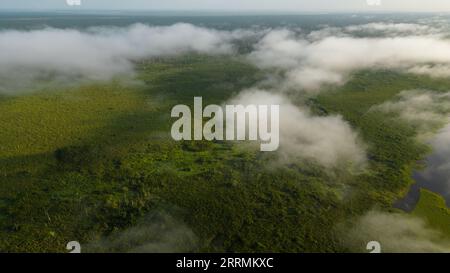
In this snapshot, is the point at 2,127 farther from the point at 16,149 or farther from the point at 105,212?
the point at 105,212

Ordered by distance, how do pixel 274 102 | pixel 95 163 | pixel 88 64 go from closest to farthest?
pixel 95 163 < pixel 274 102 < pixel 88 64

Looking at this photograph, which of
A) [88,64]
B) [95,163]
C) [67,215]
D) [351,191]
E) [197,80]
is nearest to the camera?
[67,215]

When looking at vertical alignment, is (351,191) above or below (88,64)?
below

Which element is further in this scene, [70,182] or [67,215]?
[70,182]

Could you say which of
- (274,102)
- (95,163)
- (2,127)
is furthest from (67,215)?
(274,102)

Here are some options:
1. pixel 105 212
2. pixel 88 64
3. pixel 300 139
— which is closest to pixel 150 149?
pixel 105 212

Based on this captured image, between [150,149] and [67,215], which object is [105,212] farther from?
[150,149]
